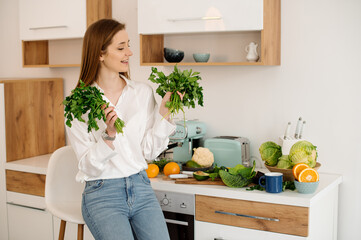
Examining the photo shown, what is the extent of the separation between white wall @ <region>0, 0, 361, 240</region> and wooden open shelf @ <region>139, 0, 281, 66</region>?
0.08m

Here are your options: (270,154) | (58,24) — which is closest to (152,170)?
(270,154)

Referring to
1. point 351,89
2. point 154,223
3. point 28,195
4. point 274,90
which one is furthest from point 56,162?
point 351,89

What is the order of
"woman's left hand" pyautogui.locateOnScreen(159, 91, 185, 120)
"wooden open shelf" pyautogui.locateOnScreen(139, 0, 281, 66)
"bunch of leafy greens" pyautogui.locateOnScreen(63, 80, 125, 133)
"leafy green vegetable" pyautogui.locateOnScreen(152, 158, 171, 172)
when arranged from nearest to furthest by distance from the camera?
1. "bunch of leafy greens" pyautogui.locateOnScreen(63, 80, 125, 133)
2. "woman's left hand" pyautogui.locateOnScreen(159, 91, 185, 120)
3. "wooden open shelf" pyautogui.locateOnScreen(139, 0, 281, 66)
4. "leafy green vegetable" pyautogui.locateOnScreen(152, 158, 171, 172)

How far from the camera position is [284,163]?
250 cm

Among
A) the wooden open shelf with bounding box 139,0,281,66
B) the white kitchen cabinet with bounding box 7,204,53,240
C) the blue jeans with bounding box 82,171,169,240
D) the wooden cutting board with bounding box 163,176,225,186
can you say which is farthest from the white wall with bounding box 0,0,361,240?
the white kitchen cabinet with bounding box 7,204,53,240

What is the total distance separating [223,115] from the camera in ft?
10.2

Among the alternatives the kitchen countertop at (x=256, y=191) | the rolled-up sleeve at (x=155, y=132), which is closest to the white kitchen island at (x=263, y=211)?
the kitchen countertop at (x=256, y=191)

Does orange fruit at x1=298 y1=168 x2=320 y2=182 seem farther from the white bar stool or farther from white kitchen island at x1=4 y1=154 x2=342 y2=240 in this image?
the white bar stool

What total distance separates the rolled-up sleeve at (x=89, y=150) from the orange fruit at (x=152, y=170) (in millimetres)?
576

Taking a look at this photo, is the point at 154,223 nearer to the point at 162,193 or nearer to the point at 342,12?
the point at 162,193

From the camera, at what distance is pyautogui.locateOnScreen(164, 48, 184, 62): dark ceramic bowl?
3023 millimetres

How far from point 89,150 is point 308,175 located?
3.52ft

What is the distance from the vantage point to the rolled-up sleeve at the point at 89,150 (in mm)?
2084

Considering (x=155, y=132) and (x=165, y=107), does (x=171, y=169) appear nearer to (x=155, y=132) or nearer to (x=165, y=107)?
(x=155, y=132)
